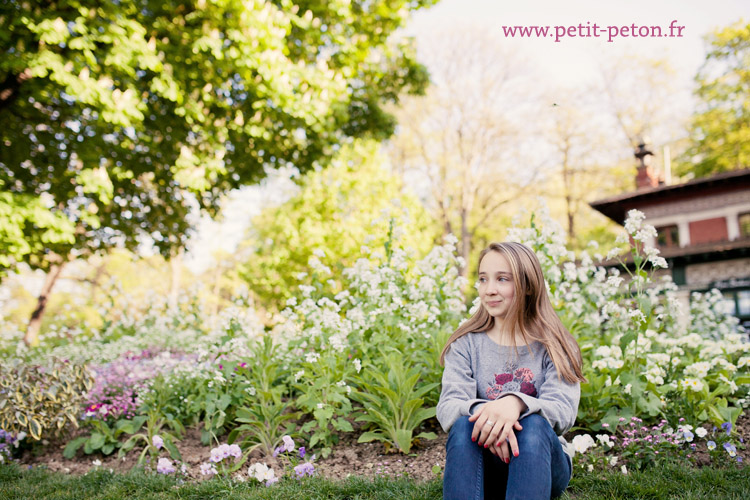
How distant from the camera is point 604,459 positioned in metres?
3.38

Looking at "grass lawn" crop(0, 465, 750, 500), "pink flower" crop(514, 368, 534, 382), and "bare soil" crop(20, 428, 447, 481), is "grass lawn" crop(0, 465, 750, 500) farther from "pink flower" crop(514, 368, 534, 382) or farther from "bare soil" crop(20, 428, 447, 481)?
"pink flower" crop(514, 368, 534, 382)

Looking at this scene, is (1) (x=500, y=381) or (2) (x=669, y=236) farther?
(2) (x=669, y=236)

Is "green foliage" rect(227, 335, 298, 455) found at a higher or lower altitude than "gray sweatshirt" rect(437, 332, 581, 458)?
lower

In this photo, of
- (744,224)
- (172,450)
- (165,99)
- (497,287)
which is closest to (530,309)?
(497,287)

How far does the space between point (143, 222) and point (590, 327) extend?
767 cm

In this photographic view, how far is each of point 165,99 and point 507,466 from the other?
7.49 m

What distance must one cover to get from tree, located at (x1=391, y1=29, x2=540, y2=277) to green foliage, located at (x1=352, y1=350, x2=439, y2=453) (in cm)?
1909

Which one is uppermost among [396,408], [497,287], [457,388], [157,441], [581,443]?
[497,287]

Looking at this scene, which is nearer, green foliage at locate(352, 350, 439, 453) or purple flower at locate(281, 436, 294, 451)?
purple flower at locate(281, 436, 294, 451)

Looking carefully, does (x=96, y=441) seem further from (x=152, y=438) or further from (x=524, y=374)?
(x=524, y=374)

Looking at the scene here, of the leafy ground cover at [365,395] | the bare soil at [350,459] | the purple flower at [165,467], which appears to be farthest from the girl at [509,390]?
the purple flower at [165,467]

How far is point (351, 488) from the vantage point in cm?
326

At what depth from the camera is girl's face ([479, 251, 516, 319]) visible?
9.30ft

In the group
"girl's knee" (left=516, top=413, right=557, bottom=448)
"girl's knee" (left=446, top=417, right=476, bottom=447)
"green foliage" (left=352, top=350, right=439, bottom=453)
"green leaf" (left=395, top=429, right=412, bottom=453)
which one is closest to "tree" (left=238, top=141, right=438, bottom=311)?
"green foliage" (left=352, top=350, right=439, bottom=453)
